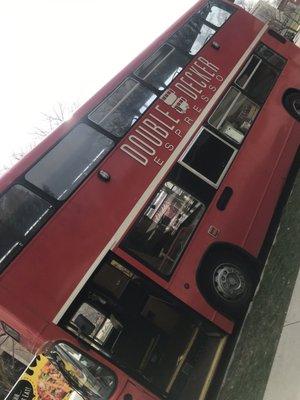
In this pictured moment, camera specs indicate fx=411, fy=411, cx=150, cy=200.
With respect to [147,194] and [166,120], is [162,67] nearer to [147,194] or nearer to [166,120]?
[166,120]

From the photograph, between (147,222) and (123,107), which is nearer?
(147,222)

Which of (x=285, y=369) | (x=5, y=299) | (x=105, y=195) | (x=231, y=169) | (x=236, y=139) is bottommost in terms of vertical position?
(x=5, y=299)

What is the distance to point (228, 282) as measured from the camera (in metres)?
5.07

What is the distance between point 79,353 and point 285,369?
6.70 feet

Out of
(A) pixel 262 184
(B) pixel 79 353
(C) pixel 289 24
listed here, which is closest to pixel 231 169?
(A) pixel 262 184

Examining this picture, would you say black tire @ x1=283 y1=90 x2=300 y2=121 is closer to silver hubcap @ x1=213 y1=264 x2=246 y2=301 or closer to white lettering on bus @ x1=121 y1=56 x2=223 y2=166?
white lettering on bus @ x1=121 y1=56 x2=223 y2=166

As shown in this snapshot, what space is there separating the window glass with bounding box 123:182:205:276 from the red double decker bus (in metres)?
0.01

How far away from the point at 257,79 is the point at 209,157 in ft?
6.87

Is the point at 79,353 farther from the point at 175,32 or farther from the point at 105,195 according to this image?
the point at 175,32

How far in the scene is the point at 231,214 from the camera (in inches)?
213

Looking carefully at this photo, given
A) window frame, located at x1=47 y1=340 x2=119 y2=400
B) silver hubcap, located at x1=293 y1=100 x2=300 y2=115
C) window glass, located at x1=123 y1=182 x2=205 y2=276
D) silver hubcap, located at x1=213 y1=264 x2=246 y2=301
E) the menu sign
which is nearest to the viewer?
window frame, located at x1=47 y1=340 x2=119 y2=400

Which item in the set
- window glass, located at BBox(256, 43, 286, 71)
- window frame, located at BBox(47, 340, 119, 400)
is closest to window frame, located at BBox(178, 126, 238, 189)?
window glass, located at BBox(256, 43, 286, 71)

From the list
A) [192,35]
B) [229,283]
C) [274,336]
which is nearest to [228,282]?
[229,283]

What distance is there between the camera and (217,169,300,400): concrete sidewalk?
406 cm
